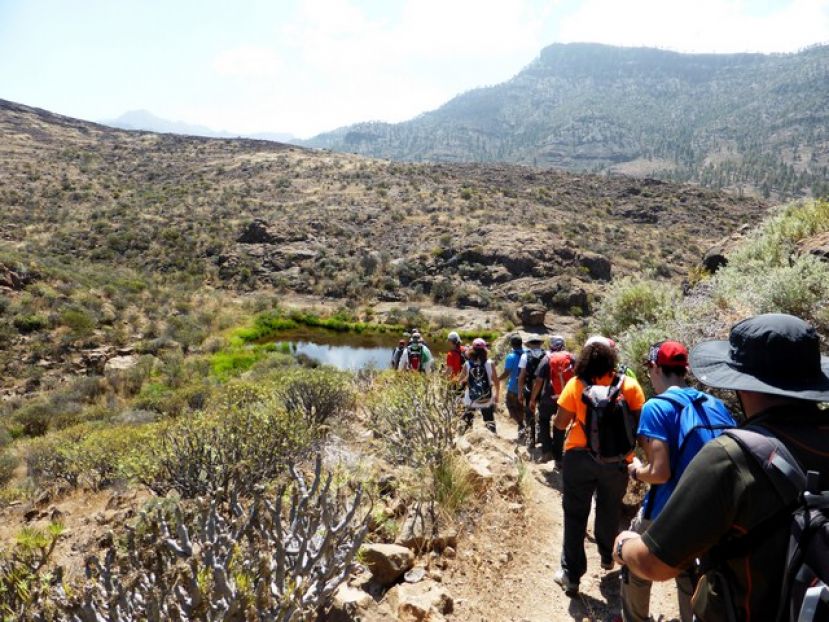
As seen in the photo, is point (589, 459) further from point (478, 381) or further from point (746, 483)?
point (478, 381)

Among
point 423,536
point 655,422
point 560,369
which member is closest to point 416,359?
point 560,369

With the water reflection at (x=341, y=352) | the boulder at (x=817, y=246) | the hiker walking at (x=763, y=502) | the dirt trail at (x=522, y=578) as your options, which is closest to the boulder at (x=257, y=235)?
the water reflection at (x=341, y=352)

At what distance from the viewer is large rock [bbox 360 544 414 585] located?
3.42m

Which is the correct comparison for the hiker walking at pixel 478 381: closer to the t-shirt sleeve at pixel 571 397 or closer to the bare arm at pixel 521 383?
the bare arm at pixel 521 383

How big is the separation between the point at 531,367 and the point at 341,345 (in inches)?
895

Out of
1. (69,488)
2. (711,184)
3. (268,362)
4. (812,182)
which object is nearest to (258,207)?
(268,362)

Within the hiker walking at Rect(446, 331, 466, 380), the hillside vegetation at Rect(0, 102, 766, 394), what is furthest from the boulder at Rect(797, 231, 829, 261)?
the hillside vegetation at Rect(0, 102, 766, 394)

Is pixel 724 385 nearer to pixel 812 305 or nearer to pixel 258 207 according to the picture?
pixel 812 305

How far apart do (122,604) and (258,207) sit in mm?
49775

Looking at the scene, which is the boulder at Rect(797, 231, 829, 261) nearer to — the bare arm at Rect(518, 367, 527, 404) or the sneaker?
the bare arm at Rect(518, 367, 527, 404)

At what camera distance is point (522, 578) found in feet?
12.5

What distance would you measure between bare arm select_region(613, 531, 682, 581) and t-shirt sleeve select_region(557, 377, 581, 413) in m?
1.66

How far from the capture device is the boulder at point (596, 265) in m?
36.3

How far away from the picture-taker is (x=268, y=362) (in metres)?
18.3
